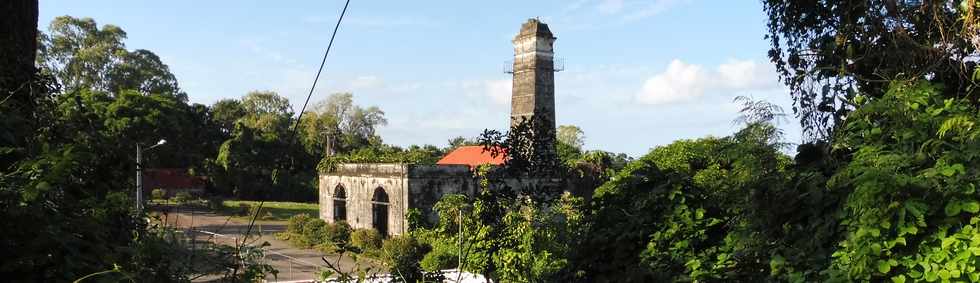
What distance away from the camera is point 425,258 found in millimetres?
18203

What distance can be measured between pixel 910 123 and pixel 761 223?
960 millimetres

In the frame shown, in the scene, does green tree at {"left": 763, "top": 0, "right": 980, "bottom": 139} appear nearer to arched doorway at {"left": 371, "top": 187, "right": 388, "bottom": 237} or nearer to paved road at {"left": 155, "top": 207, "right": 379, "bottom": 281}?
paved road at {"left": 155, "top": 207, "right": 379, "bottom": 281}

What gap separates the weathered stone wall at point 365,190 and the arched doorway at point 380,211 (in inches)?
4.5

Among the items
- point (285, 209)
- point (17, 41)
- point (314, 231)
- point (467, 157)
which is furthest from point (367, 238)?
point (17, 41)

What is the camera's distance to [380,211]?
24.5m

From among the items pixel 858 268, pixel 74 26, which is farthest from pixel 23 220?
pixel 74 26

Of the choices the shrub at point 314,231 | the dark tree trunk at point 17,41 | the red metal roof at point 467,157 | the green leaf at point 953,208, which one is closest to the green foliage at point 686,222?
the green leaf at point 953,208

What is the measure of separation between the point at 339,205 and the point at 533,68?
31.6 feet

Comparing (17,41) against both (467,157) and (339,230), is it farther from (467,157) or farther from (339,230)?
(467,157)

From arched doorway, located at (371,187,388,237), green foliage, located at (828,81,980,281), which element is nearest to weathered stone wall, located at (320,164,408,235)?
arched doorway, located at (371,187,388,237)

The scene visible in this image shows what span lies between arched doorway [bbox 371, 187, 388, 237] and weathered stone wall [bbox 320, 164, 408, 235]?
0.12 metres

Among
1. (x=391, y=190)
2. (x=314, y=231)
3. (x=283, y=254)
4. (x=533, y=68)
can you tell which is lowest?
(x=283, y=254)

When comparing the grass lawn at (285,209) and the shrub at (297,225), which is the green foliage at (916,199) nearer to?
the shrub at (297,225)

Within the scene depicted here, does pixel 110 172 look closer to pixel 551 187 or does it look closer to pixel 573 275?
pixel 551 187
